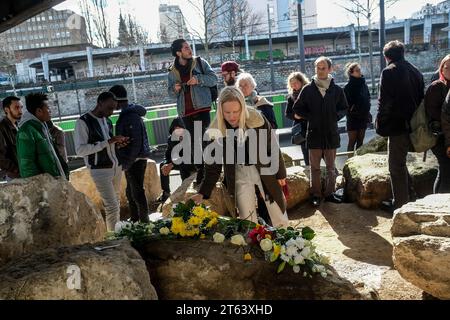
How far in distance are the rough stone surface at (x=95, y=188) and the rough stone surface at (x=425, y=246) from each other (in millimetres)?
4714

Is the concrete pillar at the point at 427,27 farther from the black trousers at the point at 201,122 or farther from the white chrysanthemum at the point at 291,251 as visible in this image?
the white chrysanthemum at the point at 291,251

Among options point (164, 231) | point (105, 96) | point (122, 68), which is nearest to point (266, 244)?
point (164, 231)

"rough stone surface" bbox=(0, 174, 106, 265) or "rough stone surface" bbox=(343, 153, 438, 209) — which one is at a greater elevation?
"rough stone surface" bbox=(0, 174, 106, 265)

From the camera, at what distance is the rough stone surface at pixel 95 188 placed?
7035 millimetres

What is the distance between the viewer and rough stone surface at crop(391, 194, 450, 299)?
3.12m

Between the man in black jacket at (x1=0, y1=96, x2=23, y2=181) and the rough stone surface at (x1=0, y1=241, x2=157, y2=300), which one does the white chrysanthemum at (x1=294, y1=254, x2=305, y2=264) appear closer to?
the rough stone surface at (x1=0, y1=241, x2=157, y2=300)

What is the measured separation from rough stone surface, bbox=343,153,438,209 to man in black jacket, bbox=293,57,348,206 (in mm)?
493

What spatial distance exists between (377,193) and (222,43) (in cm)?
4085

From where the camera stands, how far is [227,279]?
256 cm

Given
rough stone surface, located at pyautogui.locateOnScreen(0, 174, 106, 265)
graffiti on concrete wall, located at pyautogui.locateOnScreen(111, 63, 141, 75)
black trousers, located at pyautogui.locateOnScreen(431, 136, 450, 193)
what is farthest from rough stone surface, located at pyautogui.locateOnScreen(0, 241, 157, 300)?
graffiti on concrete wall, located at pyautogui.locateOnScreen(111, 63, 141, 75)

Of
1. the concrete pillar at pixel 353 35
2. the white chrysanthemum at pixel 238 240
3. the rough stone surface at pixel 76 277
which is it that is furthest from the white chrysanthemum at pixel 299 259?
the concrete pillar at pixel 353 35

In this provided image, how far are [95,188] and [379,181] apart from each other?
4.38 metres

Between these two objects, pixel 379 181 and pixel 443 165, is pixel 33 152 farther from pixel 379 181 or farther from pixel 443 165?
pixel 379 181
